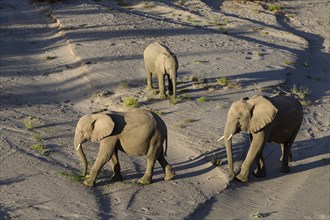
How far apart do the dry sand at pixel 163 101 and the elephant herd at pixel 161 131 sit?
1.33ft

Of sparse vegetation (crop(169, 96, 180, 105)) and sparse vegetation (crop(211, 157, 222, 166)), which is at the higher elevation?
sparse vegetation (crop(211, 157, 222, 166))

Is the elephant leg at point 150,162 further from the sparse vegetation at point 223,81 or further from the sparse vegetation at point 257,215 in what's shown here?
the sparse vegetation at point 223,81

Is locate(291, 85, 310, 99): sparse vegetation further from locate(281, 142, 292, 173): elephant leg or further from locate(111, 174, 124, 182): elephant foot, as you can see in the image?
locate(111, 174, 124, 182): elephant foot

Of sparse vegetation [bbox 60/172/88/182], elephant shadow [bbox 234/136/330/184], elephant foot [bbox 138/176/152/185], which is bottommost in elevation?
elephant shadow [bbox 234/136/330/184]

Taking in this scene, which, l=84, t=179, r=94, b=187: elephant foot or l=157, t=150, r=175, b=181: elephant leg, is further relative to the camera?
l=157, t=150, r=175, b=181: elephant leg

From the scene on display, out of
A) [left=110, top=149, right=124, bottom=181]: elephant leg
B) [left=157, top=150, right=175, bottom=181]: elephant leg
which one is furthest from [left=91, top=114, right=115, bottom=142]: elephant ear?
[left=157, top=150, right=175, bottom=181]: elephant leg

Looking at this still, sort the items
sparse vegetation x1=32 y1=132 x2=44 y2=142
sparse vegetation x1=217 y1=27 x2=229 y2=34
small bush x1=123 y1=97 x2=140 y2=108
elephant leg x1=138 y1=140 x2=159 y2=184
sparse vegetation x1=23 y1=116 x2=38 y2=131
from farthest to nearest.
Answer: sparse vegetation x1=217 y1=27 x2=229 y2=34 < small bush x1=123 y1=97 x2=140 y2=108 < sparse vegetation x1=23 y1=116 x2=38 y2=131 < sparse vegetation x1=32 y1=132 x2=44 y2=142 < elephant leg x1=138 y1=140 x2=159 y2=184

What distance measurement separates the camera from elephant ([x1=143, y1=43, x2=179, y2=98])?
59.5 ft

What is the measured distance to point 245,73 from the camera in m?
21.5

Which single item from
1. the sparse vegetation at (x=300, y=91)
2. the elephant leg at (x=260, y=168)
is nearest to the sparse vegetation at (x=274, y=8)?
the sparse vegetation at (x=300, y=91)

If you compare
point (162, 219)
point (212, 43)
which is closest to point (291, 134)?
point (162, 219)

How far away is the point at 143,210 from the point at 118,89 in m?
8.60

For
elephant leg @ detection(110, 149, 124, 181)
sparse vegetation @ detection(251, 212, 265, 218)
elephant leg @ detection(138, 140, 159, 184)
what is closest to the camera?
sparse vegetation @ detection(251, 212, 265, 218)

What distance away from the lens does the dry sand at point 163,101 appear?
12086 millimetres
